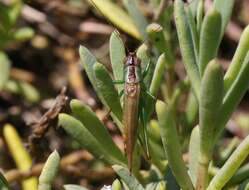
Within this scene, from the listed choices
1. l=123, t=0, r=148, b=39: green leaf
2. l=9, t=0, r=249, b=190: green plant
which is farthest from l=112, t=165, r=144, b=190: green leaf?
l=123, t=0, r=148, b=39: green leaf

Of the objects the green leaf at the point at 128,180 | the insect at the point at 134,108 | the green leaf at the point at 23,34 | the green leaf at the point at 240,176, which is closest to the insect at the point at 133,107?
the insect at the point at 134,108

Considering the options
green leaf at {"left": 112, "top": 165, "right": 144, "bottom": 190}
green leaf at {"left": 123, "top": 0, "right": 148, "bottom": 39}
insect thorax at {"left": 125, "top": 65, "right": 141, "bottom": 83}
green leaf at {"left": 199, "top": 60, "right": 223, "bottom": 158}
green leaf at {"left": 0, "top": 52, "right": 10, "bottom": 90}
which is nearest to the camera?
green leaf at {"left": 199, "top": 60, "right": 223, "bottom": 158}

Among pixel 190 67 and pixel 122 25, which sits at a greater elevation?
pixel 122 25

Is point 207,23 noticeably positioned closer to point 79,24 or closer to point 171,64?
point 171,64

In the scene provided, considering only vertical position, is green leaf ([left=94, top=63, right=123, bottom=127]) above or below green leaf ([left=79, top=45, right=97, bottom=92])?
below

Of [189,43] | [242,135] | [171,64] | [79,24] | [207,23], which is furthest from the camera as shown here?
[79,24]

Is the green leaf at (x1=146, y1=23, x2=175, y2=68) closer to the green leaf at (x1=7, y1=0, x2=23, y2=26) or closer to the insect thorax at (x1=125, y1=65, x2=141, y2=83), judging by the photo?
the insect thorax at (x1=125, y1=65, x2=141, y2=83)

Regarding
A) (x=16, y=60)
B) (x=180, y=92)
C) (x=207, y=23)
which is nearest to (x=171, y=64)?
(x=180, y=92)
